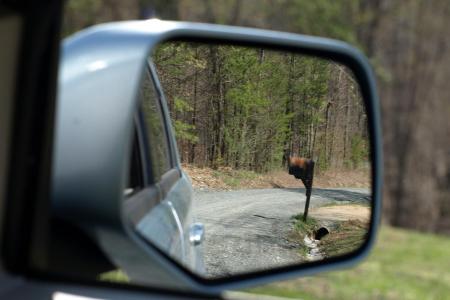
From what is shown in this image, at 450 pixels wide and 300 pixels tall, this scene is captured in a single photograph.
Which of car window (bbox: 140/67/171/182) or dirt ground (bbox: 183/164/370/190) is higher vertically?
car window (bbox: 140/67/171/182)

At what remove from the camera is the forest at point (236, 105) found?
199 cm

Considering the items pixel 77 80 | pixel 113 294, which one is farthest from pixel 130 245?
pixel 77 80

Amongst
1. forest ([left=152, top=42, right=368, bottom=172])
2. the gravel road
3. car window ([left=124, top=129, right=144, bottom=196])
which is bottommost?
the gravel road

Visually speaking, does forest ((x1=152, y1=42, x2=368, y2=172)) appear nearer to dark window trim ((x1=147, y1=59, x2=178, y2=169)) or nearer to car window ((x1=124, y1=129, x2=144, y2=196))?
dark window trim ((x1=147, y1=59, x2=178, y2=169))

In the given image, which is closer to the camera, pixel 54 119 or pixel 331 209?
pixel 54 119

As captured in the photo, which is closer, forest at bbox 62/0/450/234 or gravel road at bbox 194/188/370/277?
gravel road at bbox 194/188/370/277

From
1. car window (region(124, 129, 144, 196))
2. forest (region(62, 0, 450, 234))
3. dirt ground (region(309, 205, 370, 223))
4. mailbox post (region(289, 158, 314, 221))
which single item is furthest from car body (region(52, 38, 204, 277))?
forest (region(62, 0, 450, 234))

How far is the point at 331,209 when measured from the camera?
7.48 feet

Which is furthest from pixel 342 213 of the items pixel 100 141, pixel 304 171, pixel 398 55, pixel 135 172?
pixel 398 55

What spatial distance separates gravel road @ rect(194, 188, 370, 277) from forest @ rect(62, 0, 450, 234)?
27.1 feet

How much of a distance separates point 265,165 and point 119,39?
0.75 meters

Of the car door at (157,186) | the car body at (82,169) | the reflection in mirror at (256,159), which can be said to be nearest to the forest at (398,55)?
the reflection in mirror at (256,159)

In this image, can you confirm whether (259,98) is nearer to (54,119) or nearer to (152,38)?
(152,38)

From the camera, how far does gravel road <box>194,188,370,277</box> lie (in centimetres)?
204
